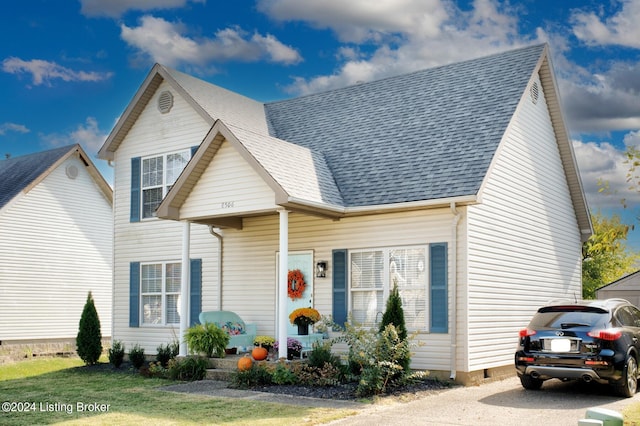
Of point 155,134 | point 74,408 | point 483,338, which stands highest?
point 155,134

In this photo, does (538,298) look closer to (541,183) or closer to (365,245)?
(541,183)

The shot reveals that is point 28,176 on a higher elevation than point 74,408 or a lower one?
higher

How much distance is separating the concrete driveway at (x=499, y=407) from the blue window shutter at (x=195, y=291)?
7.57 m

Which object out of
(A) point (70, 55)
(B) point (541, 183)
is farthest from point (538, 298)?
(A) point (70, 55)

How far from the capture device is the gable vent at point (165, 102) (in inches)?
753

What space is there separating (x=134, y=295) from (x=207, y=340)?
5.11 m

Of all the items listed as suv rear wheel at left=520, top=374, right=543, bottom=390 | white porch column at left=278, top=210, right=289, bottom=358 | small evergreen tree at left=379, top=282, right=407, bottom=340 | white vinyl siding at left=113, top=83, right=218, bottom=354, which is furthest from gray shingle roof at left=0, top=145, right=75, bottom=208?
suv rear wheel at left=520, top=374, right=543, bottom=390

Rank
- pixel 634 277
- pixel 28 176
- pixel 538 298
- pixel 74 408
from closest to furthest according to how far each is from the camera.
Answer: pixel 74 408 < pixel 538 298 < pixel 634 277 < pixel 28 176

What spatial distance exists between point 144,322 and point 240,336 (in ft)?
14.6

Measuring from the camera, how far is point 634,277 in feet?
73.3

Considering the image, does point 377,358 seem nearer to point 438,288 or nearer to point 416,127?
point 438,288

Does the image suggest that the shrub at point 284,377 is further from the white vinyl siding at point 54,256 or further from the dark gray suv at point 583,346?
the white vinyl siding at point 54,256

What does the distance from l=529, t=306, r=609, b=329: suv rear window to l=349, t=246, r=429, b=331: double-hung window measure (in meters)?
2.62

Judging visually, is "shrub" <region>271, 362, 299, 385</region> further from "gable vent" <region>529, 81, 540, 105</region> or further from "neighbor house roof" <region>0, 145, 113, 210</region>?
"neighbor house roof" <region>0, 145, 113, 210</region>
